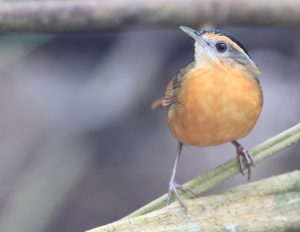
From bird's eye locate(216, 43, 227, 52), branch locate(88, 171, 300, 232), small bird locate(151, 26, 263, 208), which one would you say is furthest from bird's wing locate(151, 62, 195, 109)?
branch locate(88, 171, 300, 232)

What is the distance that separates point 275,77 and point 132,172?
1.21m

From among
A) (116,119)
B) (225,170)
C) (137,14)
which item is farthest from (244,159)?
(116,119)

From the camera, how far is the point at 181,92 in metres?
2.70

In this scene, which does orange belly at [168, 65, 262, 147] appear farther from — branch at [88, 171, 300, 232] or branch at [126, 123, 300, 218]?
branch at [88, 171, 300, 232]

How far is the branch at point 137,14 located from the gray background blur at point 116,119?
6.27 feet

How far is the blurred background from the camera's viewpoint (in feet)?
17.5

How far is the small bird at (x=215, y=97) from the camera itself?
246 cm

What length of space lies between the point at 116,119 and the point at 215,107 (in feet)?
10.5

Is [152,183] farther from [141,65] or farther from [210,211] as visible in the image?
[210,211]

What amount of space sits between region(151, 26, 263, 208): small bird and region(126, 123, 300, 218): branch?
153mm

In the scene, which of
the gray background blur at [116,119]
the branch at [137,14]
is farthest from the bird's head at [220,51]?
the gray background blur at [116,119]

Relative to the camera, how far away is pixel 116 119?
18.4 ft

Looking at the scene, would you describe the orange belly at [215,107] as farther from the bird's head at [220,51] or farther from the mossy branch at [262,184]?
the mossy branch at [262,184]

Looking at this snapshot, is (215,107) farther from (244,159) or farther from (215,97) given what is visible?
(244,159)
